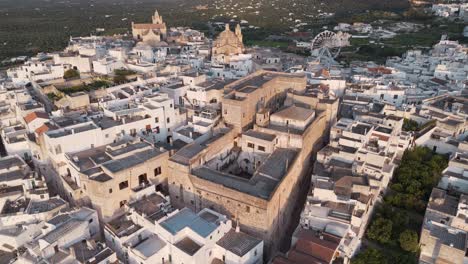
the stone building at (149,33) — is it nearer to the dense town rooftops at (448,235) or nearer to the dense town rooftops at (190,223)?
the dense town rooftops at (190,223)

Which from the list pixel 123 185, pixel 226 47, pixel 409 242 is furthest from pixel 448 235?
pixel 226 47

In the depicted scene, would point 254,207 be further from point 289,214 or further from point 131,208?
point 131,208

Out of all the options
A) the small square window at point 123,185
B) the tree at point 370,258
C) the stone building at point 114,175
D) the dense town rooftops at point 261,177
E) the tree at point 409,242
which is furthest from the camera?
the small square window at point 123,185

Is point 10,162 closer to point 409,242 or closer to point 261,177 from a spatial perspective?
point 261,177

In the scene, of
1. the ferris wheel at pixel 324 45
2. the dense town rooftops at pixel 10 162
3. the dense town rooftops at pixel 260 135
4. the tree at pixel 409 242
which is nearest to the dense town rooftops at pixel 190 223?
the dense town rooftops at pixel 260 135

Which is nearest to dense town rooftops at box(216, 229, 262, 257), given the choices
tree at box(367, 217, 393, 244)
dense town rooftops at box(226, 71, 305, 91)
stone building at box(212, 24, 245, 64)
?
tree at box(367, 217, 393, 244)

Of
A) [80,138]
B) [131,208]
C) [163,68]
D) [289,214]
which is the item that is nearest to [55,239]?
[131,208]
